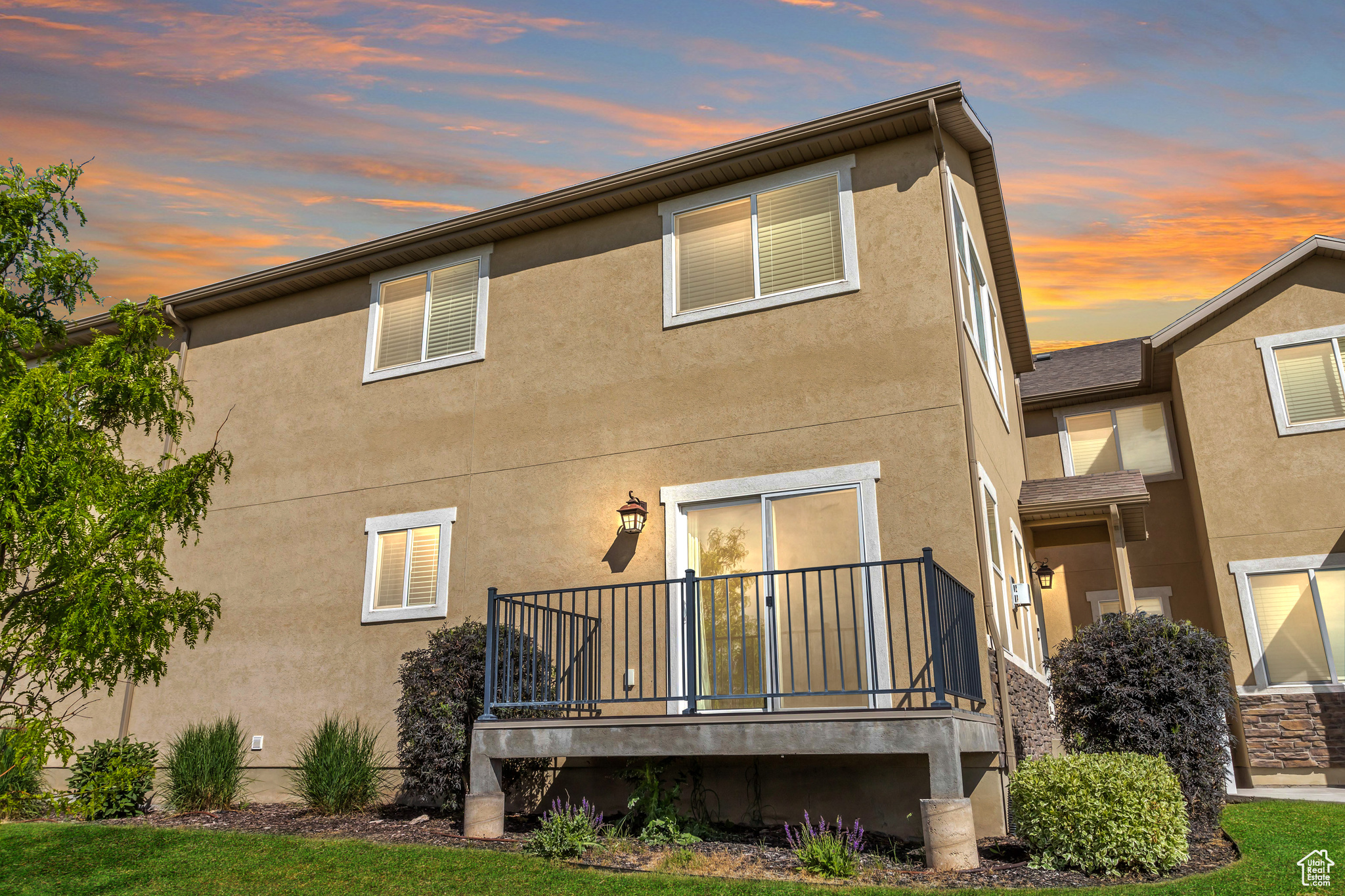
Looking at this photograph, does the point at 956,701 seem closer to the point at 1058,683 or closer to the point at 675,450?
the point at 1058,683

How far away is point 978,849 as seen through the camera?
22.0 ft

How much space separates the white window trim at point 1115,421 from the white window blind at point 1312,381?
2015mm

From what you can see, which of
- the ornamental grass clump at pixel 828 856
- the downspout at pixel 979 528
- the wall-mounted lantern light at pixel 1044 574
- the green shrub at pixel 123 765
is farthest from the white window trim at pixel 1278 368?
the green shrub at pixel 123 765

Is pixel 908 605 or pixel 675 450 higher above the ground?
pixel 675 450

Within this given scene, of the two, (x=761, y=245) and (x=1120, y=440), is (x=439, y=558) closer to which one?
(x=761, y=245)

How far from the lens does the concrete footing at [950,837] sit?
19.5 ft

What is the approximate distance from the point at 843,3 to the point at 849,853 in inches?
434

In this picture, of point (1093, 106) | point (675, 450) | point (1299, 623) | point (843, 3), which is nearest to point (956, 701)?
point (675, 450)

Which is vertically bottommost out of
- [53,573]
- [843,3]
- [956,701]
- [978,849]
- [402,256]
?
[978,849]

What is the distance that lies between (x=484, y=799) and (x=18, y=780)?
6099 mm

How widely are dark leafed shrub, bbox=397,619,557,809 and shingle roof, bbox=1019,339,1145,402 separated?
37.2ft

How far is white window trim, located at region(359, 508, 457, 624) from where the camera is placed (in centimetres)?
968

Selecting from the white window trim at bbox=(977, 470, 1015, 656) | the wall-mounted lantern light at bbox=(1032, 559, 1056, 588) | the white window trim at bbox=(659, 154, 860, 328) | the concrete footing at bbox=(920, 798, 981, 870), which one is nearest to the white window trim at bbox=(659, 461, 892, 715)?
the white window trim at bbox=(977, 470, 1015, 656)

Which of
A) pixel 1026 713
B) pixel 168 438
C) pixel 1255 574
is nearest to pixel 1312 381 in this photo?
pixel 1255 574
